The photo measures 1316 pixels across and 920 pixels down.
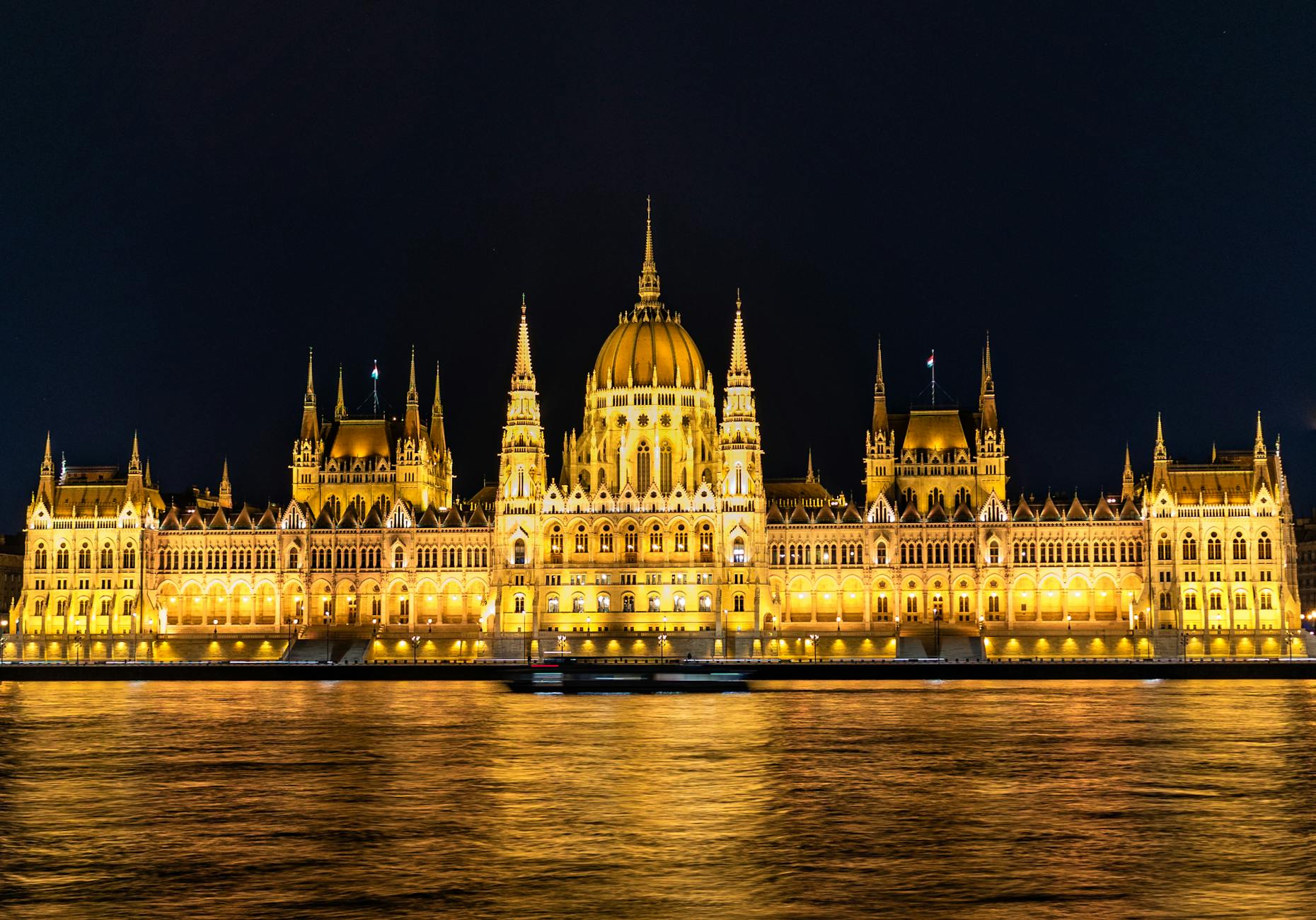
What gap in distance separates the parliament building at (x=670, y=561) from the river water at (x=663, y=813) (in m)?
58.5

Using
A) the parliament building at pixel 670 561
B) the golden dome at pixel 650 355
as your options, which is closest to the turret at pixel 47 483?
the parliament building at pixel 670 561

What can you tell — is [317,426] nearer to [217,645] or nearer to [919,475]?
[217,645]

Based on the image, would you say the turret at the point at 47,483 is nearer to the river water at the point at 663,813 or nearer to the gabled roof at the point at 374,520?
the gabled roof at the point at 374,520

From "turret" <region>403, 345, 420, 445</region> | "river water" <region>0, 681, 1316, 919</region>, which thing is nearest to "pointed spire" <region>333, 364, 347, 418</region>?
"turret" <region>403, 345, 420, 445</region>

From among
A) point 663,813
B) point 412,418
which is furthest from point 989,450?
point 663,813

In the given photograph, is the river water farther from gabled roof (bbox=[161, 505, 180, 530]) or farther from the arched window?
the arched window

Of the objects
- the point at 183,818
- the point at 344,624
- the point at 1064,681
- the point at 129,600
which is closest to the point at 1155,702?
the point at 1064,681

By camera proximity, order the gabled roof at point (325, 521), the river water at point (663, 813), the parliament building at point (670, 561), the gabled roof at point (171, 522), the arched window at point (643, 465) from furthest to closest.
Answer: the arched window at point (643, 465)
the gabled roof at point (171, 522)
the gabled roof at point (325, 521)
the parliament building at point (670, 561)
the river water at point (663, 813)

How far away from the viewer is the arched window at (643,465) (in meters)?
174

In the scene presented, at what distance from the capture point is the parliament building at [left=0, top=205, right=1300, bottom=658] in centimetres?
15800

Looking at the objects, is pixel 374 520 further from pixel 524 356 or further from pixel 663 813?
pixel 663 813

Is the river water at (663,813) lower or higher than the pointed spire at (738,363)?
lower

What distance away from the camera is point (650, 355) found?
577ft

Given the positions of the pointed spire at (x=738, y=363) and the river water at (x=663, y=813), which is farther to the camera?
the pointed spire at (x=738, y=363)
